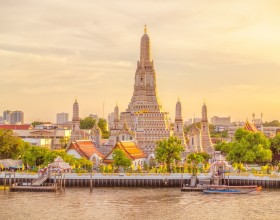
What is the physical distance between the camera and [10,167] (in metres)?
81.6

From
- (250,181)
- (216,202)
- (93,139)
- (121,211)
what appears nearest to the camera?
(121,211)

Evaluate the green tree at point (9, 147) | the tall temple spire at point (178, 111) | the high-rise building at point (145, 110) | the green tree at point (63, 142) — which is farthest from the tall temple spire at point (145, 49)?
the green tree at point (63, 142)

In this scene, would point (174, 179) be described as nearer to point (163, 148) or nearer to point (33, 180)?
point (163, 148)

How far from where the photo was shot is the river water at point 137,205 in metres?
51.6

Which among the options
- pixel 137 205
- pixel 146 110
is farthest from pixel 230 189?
pixel 146 110

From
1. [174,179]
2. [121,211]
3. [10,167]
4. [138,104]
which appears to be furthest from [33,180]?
[138,104]

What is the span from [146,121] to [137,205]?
156ft

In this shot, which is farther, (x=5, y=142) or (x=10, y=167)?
(x=5, y=142)

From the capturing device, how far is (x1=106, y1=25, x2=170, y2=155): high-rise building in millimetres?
102312

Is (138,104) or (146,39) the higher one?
(146,39)

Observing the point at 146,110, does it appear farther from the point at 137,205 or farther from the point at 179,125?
the point at 137,205

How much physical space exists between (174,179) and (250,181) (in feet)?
28.5

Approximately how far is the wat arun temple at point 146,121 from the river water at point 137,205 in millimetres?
32863

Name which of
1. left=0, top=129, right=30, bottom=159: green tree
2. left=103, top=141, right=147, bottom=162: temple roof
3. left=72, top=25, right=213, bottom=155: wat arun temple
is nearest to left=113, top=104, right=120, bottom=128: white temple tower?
left=72, top=25, right=213, bottom=155: wat arun temple
